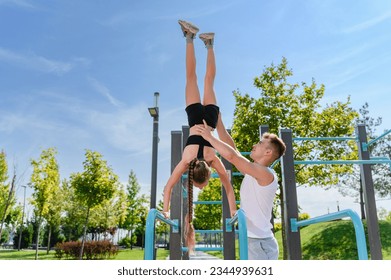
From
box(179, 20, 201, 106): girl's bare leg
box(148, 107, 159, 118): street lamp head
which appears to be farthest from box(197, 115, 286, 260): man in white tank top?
box(148, 107, 159, 118): street lamp head

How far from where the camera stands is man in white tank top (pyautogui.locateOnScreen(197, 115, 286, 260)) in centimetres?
265

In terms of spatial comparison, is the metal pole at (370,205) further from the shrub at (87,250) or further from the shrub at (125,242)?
the shrub at (125,242)

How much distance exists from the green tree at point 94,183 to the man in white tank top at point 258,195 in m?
13.5

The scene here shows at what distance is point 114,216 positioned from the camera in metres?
24.8

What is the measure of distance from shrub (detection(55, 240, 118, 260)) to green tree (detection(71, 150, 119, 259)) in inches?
52.9

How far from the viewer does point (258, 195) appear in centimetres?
277

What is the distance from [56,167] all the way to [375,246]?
14735 millimetres

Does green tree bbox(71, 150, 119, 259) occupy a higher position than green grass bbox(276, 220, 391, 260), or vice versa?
green tree bbox(71, 150, 119, 259)

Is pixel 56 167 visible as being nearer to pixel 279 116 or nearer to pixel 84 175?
pixel 84 175

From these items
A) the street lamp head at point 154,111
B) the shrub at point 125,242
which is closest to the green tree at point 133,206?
the shrub at point 125,242

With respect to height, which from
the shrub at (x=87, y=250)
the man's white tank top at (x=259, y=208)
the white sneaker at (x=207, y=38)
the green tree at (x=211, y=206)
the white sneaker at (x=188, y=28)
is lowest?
the shrub at (x=87, y=250)

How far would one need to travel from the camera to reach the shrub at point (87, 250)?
16547 mm

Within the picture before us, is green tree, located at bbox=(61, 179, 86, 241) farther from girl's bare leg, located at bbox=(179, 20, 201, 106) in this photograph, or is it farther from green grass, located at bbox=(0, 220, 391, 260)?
girl's bare leg, located at bbox=(179, 20, 201, 106)
